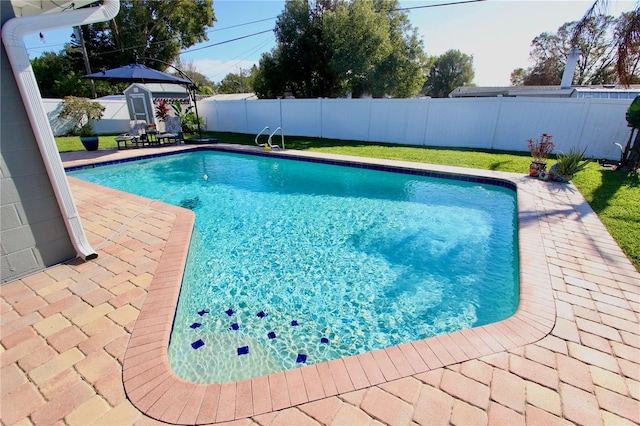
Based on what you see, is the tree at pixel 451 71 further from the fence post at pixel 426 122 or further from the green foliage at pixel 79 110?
the green foliage at pixel 79 110

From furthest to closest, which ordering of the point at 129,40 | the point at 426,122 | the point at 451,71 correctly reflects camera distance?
the point at 451,71, the point at 129,40, the point at 426,122

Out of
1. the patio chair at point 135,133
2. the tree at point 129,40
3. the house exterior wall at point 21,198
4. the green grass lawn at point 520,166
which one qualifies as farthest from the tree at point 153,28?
the house exterior wall at point 21,198

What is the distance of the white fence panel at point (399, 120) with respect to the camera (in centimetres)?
1218

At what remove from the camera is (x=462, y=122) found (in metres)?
11.5

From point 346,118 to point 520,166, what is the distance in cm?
756

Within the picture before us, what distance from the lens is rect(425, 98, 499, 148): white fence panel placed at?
36.6 feet

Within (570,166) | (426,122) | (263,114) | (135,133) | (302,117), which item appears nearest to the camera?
(570,166)

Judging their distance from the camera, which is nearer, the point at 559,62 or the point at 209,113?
the point at 209,113

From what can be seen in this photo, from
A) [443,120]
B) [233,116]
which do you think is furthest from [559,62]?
[233,116]

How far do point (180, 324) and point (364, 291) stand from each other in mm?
2158

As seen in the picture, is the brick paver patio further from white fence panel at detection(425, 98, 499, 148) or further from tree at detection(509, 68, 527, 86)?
tree at detection(509, 68, 527, 86)

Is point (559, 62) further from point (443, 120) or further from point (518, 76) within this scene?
point (443, 120)

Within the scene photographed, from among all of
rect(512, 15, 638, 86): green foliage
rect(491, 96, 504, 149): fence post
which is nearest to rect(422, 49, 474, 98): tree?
rect(512, 15, 638, 86): green foliage

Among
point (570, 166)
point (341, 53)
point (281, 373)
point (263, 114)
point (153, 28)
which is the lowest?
point (281, 373)
